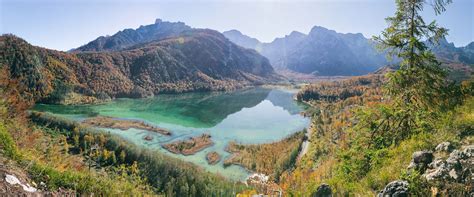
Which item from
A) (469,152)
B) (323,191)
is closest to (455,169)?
(469,152)

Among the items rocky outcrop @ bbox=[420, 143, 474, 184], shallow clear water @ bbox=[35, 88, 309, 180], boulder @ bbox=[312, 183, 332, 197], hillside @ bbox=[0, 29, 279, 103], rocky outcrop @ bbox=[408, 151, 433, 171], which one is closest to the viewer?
rocky outcrop @ bbox=[420, 143, 474, 184]

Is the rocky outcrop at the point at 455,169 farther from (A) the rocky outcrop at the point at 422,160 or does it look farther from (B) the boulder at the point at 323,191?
(B) the boulder at the point at 323,191

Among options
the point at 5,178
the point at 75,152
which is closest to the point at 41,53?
the point at 75,152

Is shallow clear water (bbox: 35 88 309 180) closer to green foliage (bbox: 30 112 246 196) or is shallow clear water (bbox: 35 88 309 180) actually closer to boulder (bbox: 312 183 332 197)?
green foliage (bbox: 30 112 246 196)

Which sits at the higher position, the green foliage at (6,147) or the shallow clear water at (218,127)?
the green foliage at (6,147)

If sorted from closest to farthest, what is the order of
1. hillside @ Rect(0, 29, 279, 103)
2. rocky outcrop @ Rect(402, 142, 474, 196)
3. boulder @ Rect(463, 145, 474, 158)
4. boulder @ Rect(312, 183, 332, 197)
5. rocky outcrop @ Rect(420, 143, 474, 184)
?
rocky outcrop @ Rect(402, 142, 474, 196), rocky outcrop @ Rect(420, 143, 474, 184), boulder @ Rect(463, 145, 474, 158), boulder @ Rect(312, 183, 332, 197), hillside @ Rect(0, 29, 279, 103)

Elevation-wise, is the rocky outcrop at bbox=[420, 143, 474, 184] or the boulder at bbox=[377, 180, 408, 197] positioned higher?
the rocky outcrop at bbox=[420, 143, 474, 184]

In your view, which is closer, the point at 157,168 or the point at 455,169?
the point at 455,169

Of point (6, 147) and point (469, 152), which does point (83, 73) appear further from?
point (469, 152)

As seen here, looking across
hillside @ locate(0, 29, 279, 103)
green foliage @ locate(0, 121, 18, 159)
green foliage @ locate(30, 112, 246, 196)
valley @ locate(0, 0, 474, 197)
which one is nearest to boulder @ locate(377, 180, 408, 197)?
valley @ locate(0, 0, 474, 197)

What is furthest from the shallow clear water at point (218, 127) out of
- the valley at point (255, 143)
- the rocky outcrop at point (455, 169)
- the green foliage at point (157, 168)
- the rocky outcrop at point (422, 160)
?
the rocky outcrop at point (455, 169)

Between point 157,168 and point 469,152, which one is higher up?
point 469,152

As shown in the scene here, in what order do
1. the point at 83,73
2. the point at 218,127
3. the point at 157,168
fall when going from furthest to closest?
the point at 83,73
the point at 218,127
the point at 157,168
